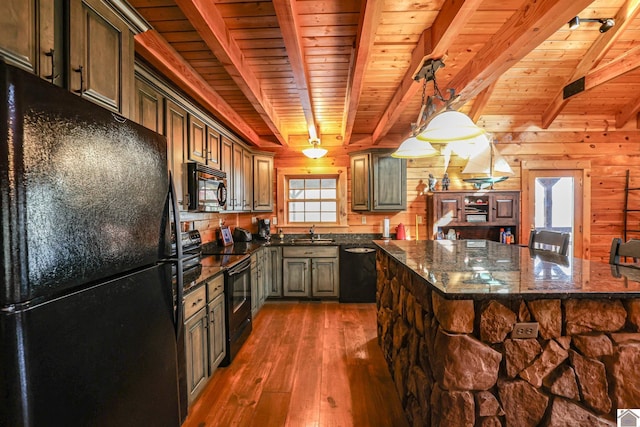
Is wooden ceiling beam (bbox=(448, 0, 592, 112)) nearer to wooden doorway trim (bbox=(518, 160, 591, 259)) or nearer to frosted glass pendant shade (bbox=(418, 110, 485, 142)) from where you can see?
frosted glass pendant shade (bbox=(418, 110, 485, 142))

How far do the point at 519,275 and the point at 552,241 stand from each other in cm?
134

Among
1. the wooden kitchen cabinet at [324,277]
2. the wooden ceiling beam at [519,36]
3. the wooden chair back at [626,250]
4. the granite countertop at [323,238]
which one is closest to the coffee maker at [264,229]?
the granite countertop at [323,238]

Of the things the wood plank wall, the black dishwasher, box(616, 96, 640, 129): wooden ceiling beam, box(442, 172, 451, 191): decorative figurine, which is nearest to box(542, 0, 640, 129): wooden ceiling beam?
the wood plank wall

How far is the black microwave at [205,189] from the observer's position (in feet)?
8.18

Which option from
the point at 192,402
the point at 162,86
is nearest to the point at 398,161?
the point at 162,86

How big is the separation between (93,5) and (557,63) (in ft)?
15.0

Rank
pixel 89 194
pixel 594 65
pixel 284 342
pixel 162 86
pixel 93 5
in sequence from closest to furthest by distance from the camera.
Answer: pixel 89 194 → pixel 93 5 → pixel 162 86 → pixel 284 342 → pixel 594 65

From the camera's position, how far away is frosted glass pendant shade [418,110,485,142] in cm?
192

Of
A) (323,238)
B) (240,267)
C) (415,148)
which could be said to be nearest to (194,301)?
(240,267)

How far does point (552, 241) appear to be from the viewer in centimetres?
242

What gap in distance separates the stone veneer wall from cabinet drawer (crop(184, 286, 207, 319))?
1.49m

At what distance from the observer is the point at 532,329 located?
1260 mm

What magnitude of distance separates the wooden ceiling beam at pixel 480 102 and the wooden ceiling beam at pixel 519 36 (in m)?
1.63

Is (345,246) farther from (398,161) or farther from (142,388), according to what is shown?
(142,388)
